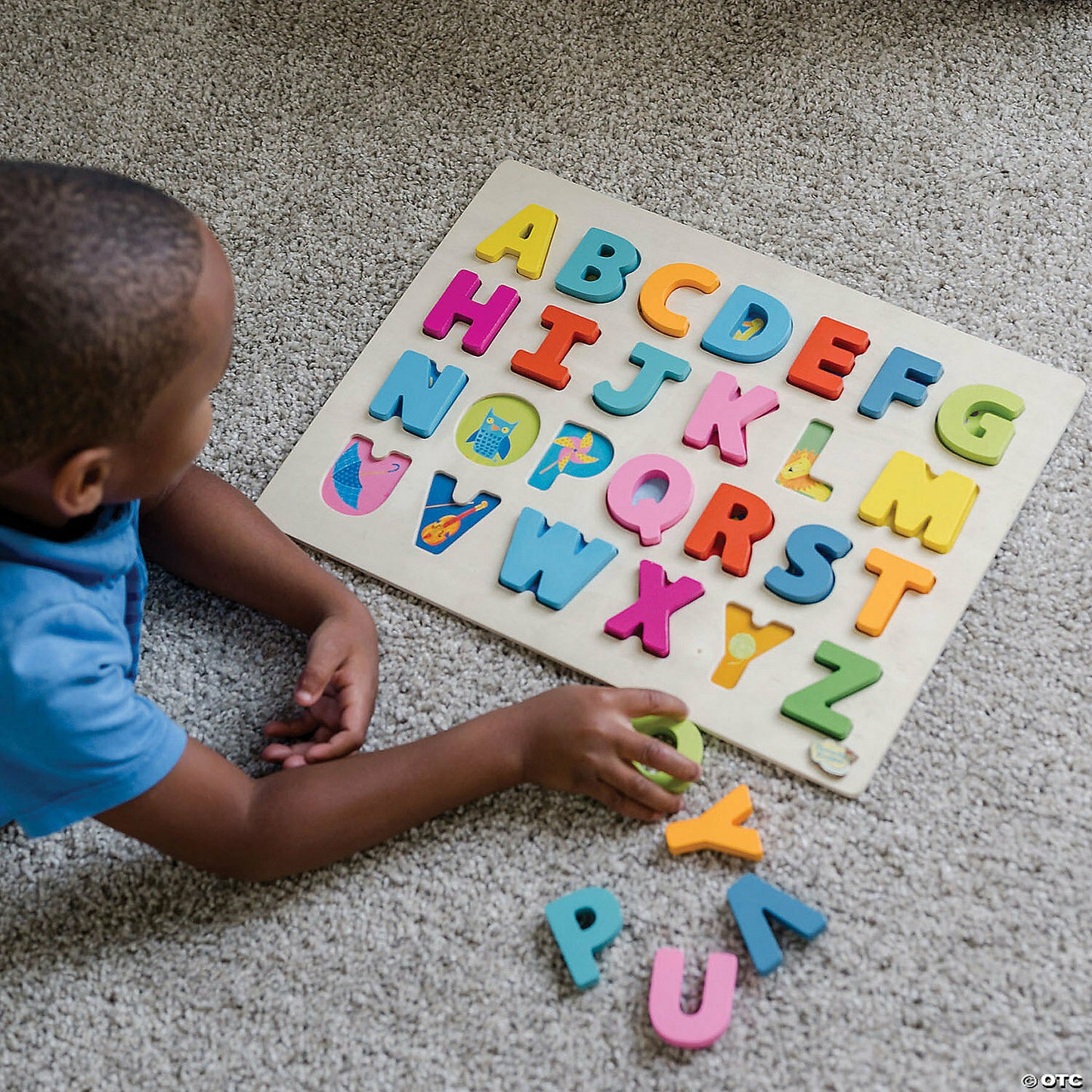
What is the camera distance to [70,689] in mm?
671

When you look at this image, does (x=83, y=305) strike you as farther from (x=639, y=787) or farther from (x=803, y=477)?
(x=803, y=477)

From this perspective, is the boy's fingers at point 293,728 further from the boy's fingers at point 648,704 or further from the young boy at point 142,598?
the boy's fingers at point 648,704

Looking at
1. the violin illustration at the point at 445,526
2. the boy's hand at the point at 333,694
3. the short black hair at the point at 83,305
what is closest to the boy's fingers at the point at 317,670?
the boy's hand at the point at 333,694

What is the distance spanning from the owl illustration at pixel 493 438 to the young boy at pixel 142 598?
172 mm

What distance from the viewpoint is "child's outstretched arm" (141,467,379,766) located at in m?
0.86

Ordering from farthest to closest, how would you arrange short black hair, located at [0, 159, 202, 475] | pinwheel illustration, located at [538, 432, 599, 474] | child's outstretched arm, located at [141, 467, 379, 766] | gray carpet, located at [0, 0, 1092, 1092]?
pinwheel illustration, located at [538, 432, 599, 474] → child's outstretched arm, located at [141, 467, 379, 766] → gray carpet, located at [0, 0, 1092, 1092] → short black hair, located at [0, 159, 202, 475]

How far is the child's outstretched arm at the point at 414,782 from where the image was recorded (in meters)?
0.77

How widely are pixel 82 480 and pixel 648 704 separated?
1.27ft

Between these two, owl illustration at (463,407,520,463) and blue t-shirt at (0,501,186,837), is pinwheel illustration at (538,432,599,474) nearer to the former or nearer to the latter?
owl illustration at (463,407,520,463)

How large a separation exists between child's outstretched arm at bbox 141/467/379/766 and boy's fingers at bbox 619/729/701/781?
18 cm

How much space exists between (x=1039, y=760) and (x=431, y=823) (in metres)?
0.41

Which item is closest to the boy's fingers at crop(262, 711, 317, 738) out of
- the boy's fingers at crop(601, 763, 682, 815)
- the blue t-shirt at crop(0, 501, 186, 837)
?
the blue t-shirt at crop(0, 501, 186, 837)

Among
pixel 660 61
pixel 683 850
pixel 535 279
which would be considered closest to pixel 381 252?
pixel 535 279

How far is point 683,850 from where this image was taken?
2.64 feet
